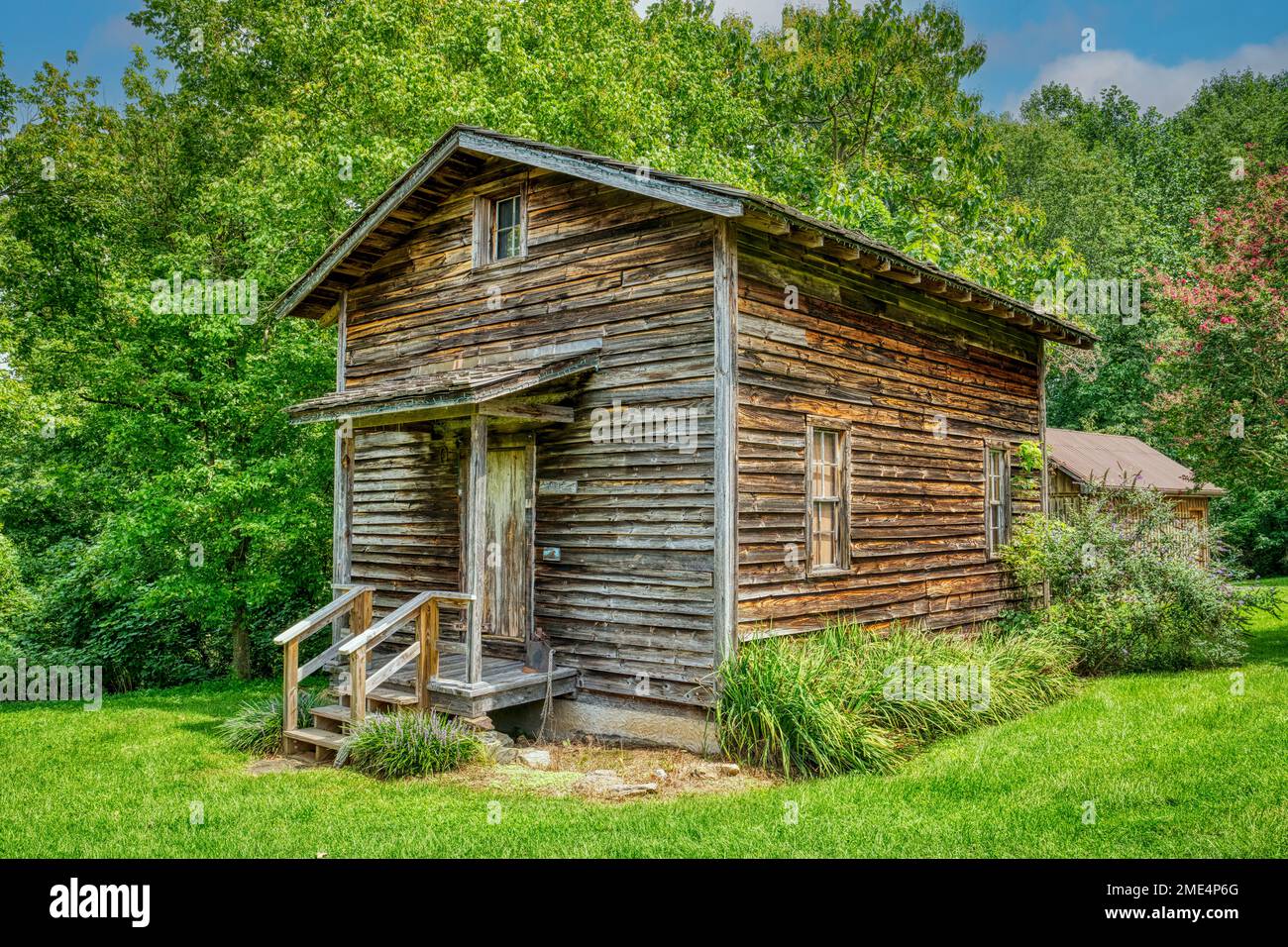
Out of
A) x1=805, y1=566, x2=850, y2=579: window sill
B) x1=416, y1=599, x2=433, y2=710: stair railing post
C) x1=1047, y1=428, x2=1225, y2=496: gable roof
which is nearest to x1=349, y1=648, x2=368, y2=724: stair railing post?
x1=416, y1=599, x2=433, y2=710: stair railing post

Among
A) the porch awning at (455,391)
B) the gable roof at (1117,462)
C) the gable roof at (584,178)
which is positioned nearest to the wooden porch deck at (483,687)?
the porch awning at (455,391)

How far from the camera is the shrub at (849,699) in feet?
26.6

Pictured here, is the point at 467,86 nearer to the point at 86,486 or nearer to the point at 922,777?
the point at 86,486

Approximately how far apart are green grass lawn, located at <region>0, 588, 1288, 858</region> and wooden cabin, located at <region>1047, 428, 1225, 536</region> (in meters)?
13.2

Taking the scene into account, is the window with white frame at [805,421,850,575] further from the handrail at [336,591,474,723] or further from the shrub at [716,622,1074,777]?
the handrail at [336,591,474,723]

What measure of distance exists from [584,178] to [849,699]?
235 inches

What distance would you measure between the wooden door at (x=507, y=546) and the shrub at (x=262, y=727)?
6.95ft

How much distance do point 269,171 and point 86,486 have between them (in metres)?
6.58

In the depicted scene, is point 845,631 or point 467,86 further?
point 467,86

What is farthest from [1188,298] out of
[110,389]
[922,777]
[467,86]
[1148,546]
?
[110,389]

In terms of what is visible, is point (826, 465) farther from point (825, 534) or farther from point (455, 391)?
point (455, 391)

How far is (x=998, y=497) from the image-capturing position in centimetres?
1373

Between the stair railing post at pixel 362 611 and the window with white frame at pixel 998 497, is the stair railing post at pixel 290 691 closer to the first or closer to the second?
the stair railing post at pixel 362 611

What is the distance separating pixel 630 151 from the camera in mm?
20188
